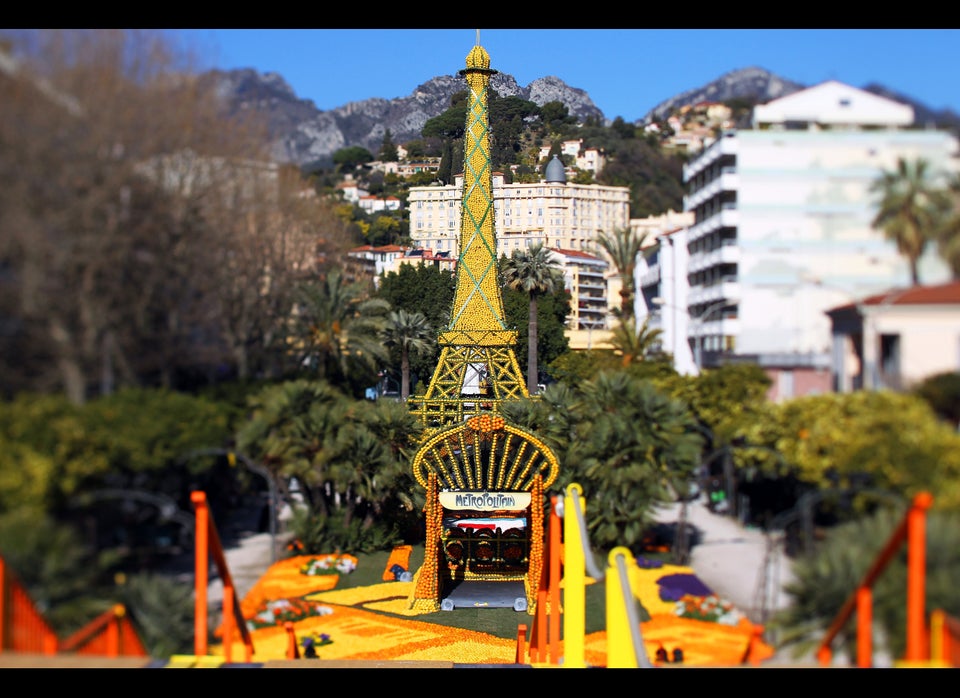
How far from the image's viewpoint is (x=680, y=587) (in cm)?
583

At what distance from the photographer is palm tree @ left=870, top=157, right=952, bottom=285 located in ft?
17.1

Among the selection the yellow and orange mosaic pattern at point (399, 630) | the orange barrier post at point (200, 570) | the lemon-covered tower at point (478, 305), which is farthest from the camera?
the lemon-covered tower at point (478, 305)

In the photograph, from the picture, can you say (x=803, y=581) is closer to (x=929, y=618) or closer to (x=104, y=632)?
(x=929, y=618)

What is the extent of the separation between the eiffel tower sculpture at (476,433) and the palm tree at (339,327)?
0.67 meters

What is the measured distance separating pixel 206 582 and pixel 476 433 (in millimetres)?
2964

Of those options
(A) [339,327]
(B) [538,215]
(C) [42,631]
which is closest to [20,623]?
(C) [42,631]

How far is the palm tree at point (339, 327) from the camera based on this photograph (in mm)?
5871

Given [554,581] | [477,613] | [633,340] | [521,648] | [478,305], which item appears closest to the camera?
[554,581]

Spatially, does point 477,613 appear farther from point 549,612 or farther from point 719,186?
point 719,186

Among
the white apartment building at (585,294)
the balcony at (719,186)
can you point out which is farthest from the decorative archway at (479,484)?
the balcony at (719,186)

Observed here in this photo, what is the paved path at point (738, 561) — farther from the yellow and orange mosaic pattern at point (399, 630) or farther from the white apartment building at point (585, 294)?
the white apartment building at point (585, 294)

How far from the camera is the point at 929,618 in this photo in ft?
16.0
